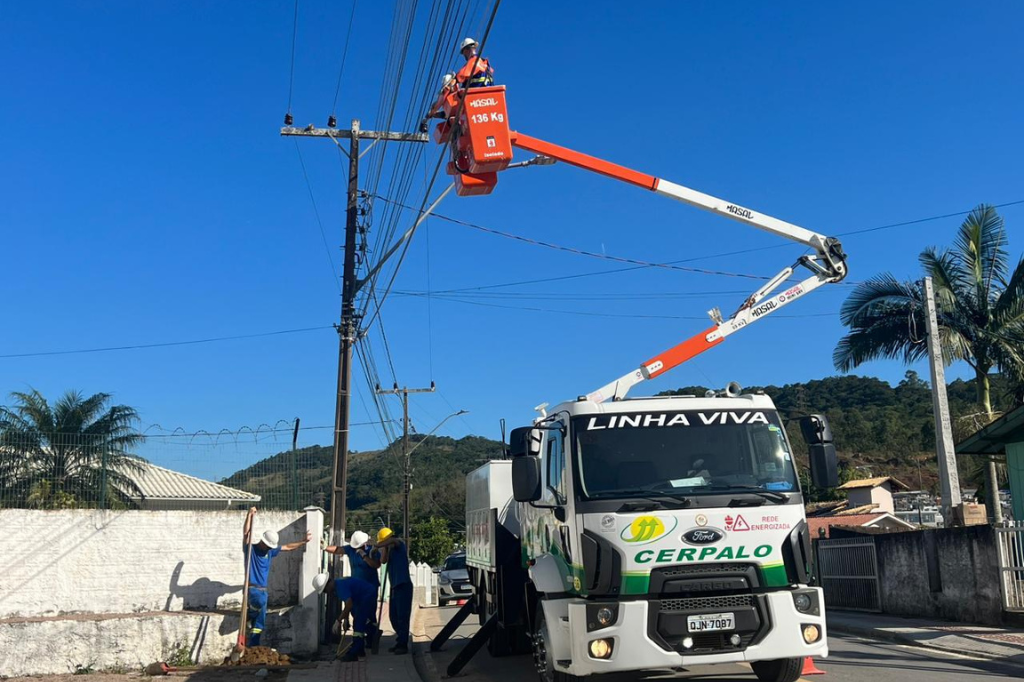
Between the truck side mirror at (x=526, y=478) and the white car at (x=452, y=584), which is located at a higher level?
the truck side mirror at (x=526, y=478)

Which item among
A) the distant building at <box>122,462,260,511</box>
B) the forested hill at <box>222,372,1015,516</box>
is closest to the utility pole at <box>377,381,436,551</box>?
the forested hill at <box>222,372,1015,516</box>

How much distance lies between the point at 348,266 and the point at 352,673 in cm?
835

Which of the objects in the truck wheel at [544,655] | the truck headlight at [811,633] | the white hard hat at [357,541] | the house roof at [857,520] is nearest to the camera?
the truck headlight at [811,633]

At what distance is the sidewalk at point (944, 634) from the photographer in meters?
11.8

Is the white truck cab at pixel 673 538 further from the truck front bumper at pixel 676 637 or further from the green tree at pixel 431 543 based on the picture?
the green tree at pixel 431 543

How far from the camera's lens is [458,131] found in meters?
11.3

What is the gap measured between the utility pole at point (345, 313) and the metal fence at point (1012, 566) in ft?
34.5

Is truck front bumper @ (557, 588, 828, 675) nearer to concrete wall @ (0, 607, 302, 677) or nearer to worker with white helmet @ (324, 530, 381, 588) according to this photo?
worker with white helmet @ (324, 530, 381, 588)

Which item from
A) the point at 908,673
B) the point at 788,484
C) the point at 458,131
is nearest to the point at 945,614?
the point at 908,673

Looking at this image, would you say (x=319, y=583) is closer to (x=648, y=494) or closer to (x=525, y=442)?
(x=525, y=442)

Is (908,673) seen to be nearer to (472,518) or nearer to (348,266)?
(472,518)

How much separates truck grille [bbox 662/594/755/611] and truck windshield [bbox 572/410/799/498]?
888mm

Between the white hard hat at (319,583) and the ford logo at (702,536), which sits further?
the white hard hat at (319,583)

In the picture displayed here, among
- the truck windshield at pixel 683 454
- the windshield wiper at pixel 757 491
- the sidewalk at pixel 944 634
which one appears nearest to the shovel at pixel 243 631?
the truck windshield at pixel 683 454
